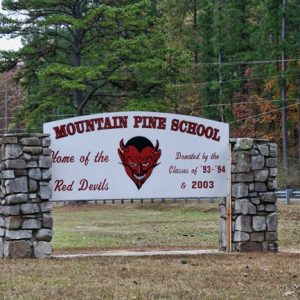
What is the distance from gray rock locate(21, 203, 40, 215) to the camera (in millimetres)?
13098

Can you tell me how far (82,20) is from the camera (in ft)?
140

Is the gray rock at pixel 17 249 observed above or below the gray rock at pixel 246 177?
below

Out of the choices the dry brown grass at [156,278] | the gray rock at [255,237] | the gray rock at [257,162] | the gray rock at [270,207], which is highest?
the gray rock at [257,162]

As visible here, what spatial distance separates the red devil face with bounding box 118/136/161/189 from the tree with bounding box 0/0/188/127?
2670cm

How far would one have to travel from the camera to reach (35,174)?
1322 cm

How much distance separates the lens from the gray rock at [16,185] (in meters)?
13.1

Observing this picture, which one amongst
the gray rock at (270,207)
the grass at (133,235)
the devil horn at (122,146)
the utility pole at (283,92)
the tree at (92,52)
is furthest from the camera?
the utility pole at (283,92)

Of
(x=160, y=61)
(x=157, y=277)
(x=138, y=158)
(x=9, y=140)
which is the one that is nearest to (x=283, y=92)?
(x=160, y=61)

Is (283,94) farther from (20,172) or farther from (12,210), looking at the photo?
(12,210)

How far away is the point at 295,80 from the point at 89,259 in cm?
4018

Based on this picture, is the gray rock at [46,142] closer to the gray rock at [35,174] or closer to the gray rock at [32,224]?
the gray rock at [35,174]

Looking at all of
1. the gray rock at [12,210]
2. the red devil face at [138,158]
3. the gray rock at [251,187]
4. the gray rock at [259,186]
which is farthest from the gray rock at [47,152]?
the gray rock at [259,186]

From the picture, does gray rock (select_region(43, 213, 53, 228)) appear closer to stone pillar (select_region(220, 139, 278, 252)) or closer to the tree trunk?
stone pillar (select_region(220, 139, 278, 252))

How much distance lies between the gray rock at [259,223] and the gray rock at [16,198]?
13.9ft
